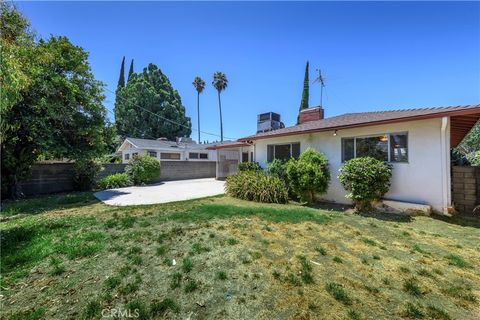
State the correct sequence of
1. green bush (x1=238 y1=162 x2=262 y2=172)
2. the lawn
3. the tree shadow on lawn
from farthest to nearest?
green bush (x1=238 y1=162 x2=262 y2=172)
the tree shadow on lawn
the lawn

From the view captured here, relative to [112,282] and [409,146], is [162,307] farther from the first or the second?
[409,146]

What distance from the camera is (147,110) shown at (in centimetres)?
3086

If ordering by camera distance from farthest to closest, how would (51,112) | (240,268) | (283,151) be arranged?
(283,151)
(51,112)
(240,268)

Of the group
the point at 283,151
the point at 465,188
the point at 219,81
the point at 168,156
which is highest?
the point at 219,81

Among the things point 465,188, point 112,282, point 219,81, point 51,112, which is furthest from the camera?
point 219,81

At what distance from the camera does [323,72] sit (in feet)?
63.6

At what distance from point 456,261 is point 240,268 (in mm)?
3443

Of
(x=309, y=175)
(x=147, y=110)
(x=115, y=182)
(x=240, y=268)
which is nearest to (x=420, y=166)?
(x=309, y=175)

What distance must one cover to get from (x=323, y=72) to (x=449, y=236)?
17.5 m

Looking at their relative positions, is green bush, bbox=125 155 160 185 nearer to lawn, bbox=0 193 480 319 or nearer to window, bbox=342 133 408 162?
lawn, bbox=0 193 480 319

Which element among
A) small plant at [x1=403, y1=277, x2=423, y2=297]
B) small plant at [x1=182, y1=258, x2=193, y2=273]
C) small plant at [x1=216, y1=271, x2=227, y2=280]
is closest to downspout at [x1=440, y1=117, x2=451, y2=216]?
small plant at [x1=403, y1=277, x2=423, y2=297]

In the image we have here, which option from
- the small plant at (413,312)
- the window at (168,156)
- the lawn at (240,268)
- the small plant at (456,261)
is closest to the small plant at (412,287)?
the lawn at (240,268)

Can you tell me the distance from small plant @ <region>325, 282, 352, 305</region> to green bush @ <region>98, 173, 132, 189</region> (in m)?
13.1

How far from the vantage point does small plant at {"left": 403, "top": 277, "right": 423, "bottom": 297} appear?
2.68 metres
